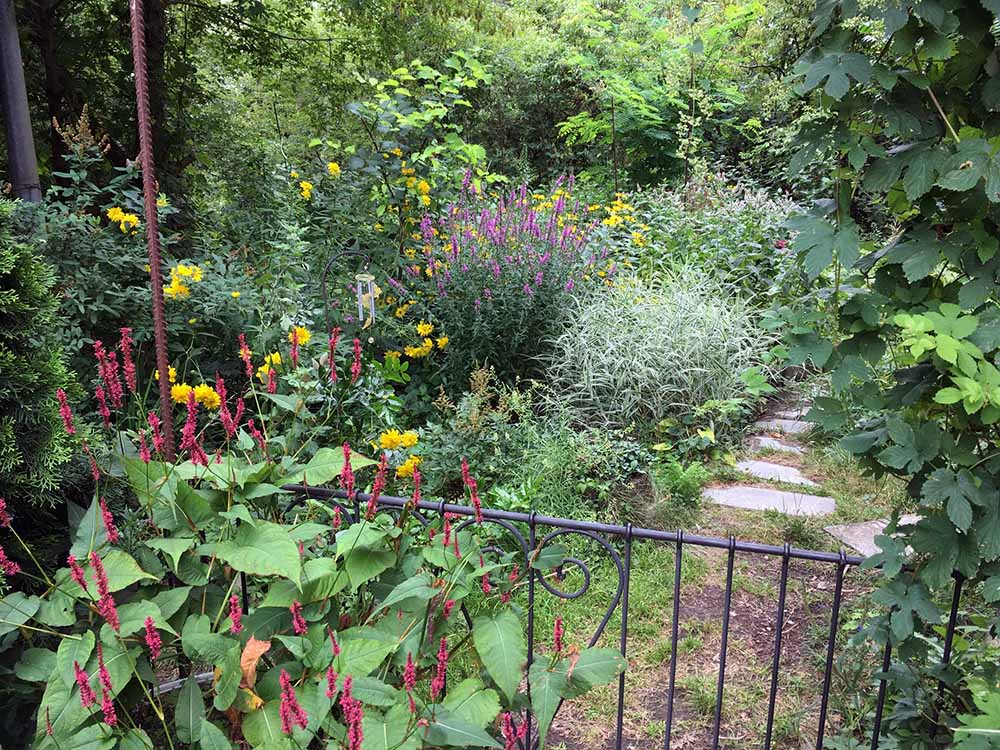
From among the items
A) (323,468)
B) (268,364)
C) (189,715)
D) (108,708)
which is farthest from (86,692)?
(268,364)

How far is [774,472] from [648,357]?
2.88 ft

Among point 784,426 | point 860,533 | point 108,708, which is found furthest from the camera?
point 784,426

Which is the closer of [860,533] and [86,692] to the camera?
[86,692]

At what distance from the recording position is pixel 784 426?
414 centimetres

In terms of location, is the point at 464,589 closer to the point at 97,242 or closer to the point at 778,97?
the point at 97,242

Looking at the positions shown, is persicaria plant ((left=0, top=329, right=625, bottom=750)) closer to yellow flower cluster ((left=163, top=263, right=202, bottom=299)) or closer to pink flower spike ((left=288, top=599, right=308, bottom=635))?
pink flower spike ((left=288, top=599, right=308, bottom=635))

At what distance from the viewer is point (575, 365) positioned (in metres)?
4.08

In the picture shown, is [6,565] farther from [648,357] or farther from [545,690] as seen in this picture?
[648,357]

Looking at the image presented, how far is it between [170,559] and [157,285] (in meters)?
0.57

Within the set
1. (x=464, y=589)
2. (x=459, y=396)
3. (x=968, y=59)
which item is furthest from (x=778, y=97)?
(x=464, y=589)

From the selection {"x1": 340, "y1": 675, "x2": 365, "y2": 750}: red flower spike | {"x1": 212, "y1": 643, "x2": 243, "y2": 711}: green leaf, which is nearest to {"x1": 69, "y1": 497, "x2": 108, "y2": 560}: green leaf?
{"x1": 212, "y1": 643, "x2": 243, "y2": 711}: green leaf

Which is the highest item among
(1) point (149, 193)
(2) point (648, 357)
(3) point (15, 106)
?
(3) point (15, 106)

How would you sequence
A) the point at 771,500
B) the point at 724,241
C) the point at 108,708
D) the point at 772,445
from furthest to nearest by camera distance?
the point at 724,241, the point at 772,445, the point at 771,500, the point at 108,708

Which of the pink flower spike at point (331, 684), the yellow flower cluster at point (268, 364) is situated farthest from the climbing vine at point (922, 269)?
the yellow flower cluster at point (268, 364)
